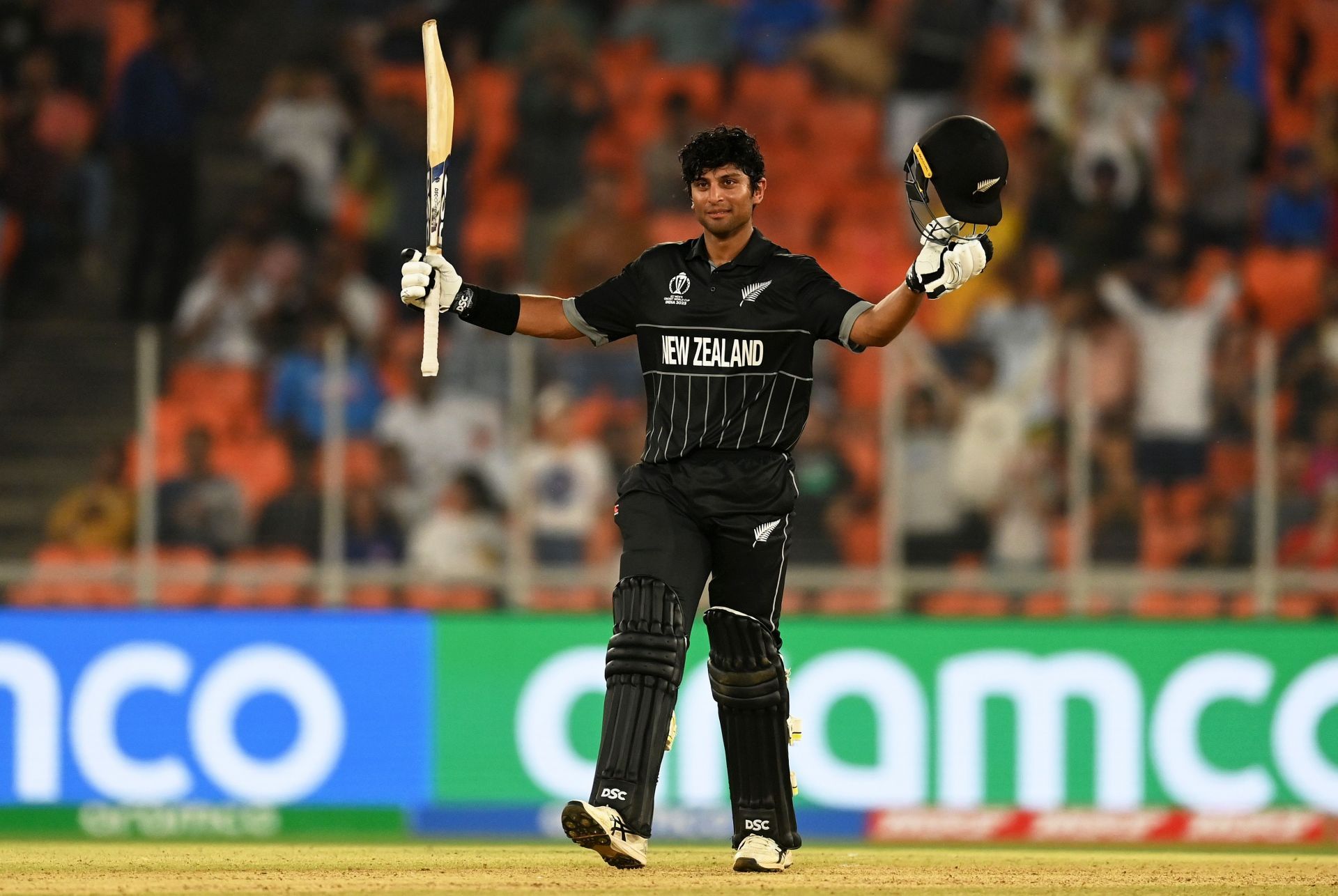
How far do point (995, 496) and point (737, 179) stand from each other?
17.5 feet

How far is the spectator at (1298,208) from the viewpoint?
15.1m

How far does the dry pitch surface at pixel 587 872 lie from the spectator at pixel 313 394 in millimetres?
4116

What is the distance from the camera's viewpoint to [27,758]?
36.0 ft

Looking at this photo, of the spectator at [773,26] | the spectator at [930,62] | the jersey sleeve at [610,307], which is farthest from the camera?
the spectator at [773,26]

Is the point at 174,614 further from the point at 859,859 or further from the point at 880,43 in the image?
the point at 880,43

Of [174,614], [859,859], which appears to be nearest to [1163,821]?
[859,859]

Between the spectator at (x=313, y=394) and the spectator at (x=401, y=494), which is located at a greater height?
the spectator at (x=313, y=394)

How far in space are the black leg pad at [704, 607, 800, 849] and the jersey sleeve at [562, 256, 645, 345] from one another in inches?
38.2

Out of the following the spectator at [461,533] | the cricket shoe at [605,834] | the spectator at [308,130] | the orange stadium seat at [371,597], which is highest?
the spectator at [308,130]

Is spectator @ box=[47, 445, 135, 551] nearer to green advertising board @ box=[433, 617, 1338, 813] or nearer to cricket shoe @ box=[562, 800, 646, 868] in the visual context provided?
green advertising board @ box=[433, 617, 1338, 813]

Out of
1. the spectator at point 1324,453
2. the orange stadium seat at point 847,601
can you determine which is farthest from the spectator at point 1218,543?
the orange stadium seat at point 847,601

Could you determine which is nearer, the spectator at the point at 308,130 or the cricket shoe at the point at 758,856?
the cricket shoe at the point at 758,856

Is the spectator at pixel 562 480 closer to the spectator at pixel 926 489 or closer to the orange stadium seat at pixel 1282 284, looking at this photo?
the spectator at pixel 926 489

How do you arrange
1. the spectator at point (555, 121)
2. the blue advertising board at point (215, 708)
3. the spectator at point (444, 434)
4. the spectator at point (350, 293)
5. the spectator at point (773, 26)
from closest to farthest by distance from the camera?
the blue advertising board at point (215, 708), the spectator at point (444, 434), the spectator at point (350, 293), the spectator at point (555, 121), the spectator at point (773, 26)
